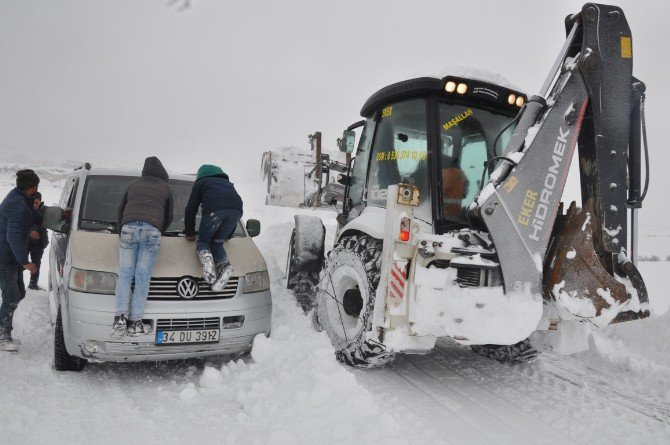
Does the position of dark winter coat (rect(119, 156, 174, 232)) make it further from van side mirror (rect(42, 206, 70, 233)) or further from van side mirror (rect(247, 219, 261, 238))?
van side mirror (rect(247, 219, 261, 238))

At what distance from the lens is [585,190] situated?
3.49m

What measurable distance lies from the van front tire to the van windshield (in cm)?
95

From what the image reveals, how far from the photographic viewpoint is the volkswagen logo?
12.7 feet

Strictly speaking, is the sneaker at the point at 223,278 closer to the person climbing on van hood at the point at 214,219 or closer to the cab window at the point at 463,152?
the person climbing on van hood at the point at 214,219

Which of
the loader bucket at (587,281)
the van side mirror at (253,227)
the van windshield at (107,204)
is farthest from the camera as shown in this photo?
the van side mirror at (253,227)

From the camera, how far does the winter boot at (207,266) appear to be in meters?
3.91

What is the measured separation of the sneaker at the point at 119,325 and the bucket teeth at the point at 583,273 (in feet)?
10.5

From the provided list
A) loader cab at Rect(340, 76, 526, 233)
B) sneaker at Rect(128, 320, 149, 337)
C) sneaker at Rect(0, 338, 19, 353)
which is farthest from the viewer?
sneaker at Rect(0, 338, 19, 353)

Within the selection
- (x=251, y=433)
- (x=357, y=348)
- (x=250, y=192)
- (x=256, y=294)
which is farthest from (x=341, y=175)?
(x=250, y=192)

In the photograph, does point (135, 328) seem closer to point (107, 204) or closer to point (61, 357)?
point (61, 357)

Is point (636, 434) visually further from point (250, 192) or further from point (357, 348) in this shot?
point (250, 192)

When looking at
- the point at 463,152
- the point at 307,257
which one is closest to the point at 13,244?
the point at 307,257

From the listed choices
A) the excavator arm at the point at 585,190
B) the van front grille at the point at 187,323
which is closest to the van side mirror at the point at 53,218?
the van front grille at the point at 187,323

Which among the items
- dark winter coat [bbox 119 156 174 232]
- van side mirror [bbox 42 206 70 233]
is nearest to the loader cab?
dark winter coat [bbox 119 156 174 232]
